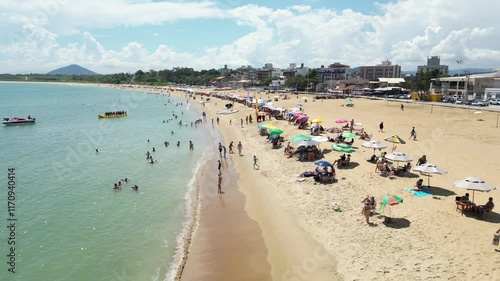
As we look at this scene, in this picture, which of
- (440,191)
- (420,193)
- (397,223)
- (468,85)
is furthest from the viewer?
(468,85)

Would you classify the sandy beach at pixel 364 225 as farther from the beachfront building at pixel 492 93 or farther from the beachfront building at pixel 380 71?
the beachfront building at pixel 380 71

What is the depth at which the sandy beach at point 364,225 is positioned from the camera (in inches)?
408

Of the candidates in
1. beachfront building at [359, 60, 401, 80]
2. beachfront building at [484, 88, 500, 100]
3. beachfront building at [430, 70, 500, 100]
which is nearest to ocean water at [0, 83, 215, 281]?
beachfront building at [484, 88, 500, 100]

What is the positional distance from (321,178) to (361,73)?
124292 mm

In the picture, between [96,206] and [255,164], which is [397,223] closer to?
[255,164]

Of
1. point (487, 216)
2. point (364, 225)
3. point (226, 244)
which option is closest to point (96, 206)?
point (226, 244)

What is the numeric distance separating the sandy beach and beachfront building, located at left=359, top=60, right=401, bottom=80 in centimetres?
11096

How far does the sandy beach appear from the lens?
10359mm

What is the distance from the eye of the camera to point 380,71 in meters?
128

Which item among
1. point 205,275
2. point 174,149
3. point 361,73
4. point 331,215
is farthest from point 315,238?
point 361,73

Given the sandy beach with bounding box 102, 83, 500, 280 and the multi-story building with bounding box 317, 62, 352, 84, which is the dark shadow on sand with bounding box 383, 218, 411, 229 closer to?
→ the sandy beach with bounding box 102, 83, 500, 280

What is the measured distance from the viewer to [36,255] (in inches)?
527

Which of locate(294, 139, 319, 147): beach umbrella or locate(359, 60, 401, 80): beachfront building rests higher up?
locate(359, 60, 401, 80): beachfront building

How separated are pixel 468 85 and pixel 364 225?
203ft
